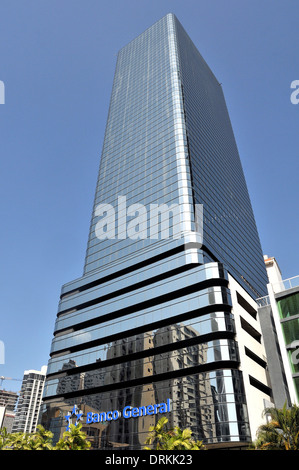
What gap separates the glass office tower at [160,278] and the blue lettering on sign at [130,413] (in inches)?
10.0

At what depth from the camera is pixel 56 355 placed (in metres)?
86.0

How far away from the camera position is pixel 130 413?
62594 millimetres

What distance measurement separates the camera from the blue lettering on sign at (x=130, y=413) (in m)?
58.8

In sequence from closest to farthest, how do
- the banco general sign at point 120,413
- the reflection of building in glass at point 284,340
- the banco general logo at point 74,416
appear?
1. the reflection of building in glass at point 284,340
2. the banco general sign at point 120,413
3. the banco general logo at point 74,416

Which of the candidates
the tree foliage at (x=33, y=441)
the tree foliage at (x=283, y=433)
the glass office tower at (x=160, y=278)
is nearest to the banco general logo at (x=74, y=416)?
the glass office tower at (x=160, y=278)

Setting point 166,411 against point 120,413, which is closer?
point 166,411

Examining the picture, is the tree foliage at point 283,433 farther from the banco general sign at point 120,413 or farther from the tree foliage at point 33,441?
the banco general sign at point 120,413

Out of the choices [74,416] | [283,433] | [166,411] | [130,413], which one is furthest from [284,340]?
[74,416]

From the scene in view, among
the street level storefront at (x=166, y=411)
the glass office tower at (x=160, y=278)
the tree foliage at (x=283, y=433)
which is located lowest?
the tree foliage at (x=283, y=433)

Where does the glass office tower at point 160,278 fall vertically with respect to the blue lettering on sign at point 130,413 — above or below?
above

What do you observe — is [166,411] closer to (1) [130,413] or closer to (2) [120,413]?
(1) [130,413]

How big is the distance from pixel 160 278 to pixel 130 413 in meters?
26.0

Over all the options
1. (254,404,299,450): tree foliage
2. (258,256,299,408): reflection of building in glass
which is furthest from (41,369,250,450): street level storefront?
(254,404,299,450): tree foliage
